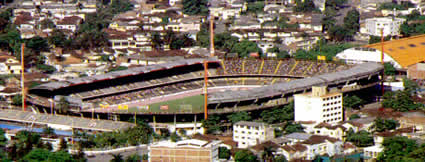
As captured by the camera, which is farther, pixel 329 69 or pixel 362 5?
pixel 362 5

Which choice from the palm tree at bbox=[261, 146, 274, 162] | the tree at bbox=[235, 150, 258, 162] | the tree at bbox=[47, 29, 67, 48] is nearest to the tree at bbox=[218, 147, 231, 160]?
the tree at bbox=[235, 150, 258, 162]

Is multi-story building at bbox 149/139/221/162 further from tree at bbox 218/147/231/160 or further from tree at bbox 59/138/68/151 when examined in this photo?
tree at bbox 59/138/68/151

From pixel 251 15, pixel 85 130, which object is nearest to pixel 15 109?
pixel 85 130

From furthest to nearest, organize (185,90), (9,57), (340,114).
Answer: (9,57) → (185,90) → (340,114)

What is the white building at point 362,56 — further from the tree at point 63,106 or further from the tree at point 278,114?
the tree at point 63,106

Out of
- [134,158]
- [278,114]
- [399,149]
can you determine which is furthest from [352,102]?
[134,158]

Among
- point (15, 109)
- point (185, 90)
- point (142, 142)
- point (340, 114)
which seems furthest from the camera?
point (185, 90)

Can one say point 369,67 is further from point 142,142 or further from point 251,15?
point 251,15

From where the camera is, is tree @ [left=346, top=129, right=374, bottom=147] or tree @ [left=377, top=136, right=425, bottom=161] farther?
tree @ [left=346, top=129, right=374, bottom=147]
